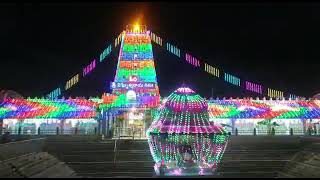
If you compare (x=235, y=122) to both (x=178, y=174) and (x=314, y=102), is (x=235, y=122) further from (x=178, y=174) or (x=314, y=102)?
(x=178, y=174)

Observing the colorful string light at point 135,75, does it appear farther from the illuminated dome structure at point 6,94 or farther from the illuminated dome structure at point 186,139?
the illuminated dome structure at point 186,139

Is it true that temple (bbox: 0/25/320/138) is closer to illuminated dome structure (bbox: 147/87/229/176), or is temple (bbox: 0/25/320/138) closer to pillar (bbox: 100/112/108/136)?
pillar (bbox: 100/112/108/136)

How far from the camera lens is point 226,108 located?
124 feet

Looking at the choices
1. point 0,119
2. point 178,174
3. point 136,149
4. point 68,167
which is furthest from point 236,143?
point 0,119

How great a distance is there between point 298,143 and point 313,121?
12782 mm

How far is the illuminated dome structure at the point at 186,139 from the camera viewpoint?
13805 millimetres

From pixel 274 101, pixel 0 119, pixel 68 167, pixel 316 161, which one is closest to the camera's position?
pixel 316 161

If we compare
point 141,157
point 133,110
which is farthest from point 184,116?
point 133,110

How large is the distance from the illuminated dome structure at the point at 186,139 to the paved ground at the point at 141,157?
460cm

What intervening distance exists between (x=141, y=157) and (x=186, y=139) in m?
9.15

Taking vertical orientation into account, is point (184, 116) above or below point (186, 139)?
above

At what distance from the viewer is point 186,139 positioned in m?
13.8

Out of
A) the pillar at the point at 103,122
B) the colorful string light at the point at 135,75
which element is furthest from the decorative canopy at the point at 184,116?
the pillar at the point at 103,122

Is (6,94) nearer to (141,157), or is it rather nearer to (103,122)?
(103,122)
